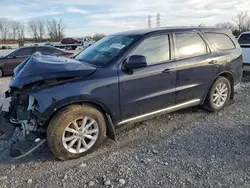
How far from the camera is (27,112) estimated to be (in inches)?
120

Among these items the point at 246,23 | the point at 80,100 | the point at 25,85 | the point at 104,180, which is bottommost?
the point at 104,180

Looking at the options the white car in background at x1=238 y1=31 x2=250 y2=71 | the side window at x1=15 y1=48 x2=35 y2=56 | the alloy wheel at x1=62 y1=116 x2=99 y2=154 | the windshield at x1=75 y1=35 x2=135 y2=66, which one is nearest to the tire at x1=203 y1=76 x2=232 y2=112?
the windshield at x1=75 y1=35 x2=135 y2=66

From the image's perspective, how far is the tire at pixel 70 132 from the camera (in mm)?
2947

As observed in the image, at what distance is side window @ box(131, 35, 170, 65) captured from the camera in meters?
3.60

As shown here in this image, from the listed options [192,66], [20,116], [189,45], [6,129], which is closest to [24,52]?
[6,129]

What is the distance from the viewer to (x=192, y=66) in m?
4.07

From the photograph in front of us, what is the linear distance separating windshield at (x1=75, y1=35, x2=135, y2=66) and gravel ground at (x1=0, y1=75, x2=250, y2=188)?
4.25 feet

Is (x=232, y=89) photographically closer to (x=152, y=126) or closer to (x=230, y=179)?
(x=152, y=126)

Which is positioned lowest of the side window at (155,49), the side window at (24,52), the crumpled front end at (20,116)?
the crumpled front end at (20,116)

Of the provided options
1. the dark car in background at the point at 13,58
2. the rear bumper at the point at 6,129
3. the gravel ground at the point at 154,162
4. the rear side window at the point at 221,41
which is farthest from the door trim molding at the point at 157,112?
the dark car in background at the point at 13,58

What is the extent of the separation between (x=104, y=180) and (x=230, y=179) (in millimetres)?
1472

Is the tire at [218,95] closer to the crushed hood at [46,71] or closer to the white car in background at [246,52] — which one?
the crushed hood at [46,71]

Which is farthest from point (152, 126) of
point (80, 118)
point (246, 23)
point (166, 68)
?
point (246, 23)

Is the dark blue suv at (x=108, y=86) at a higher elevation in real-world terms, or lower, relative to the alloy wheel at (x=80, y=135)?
higher
